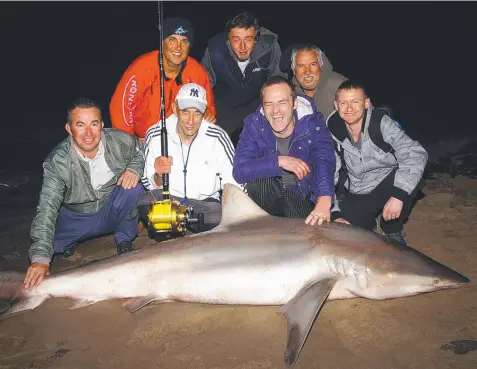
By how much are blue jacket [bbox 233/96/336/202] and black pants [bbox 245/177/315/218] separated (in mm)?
96

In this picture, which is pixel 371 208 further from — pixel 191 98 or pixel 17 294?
pixel 17 294

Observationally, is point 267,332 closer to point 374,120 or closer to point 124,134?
point 374,120

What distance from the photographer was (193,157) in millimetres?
4562

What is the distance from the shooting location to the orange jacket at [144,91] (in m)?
5.59

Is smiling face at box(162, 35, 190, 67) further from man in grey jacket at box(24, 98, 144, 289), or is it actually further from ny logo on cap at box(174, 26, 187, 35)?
man in grey jacket at box(24, 98, 144, 289)

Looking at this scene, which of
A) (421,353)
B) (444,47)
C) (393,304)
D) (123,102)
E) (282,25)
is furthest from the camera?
(282,25)

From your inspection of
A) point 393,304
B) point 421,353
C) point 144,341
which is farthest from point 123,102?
point 421,353

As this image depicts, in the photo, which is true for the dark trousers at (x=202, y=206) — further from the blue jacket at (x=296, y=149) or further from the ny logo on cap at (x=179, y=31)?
the ny logo on cap at (x=179, y=31)

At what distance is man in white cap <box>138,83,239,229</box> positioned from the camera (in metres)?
4.49

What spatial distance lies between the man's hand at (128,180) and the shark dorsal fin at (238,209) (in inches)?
50.1

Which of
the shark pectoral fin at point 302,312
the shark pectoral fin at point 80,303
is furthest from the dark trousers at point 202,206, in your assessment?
the shark pectoral fin at point 302,312

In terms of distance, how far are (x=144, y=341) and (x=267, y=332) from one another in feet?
2.98

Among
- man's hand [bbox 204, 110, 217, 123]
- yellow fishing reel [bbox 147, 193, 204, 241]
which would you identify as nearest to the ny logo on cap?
man's hand [bbox 204, 110, 217, 123]

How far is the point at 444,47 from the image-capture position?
30.9 m
